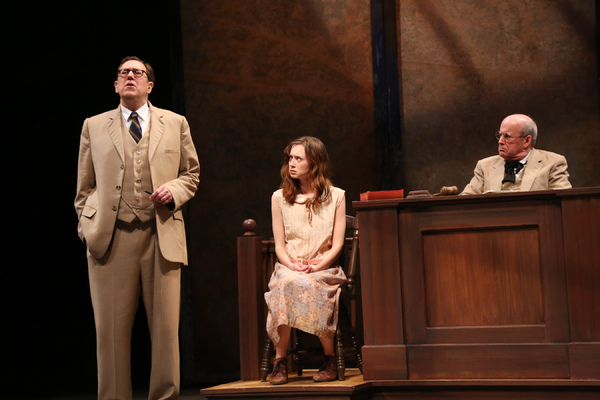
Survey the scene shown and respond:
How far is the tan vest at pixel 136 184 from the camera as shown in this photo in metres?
3.64

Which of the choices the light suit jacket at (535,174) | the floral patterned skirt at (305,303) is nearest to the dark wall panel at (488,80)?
the light suit jacket at (535,174)

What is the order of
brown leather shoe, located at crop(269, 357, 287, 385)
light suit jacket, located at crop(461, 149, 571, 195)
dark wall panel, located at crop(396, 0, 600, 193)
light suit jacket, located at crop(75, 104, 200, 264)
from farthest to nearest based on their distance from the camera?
1. dark wall panel, located at crop(396, 0, 600, 193)
2. light suit jacket, located at crop(461, 149, 571, 195)
3. light suit jacket, located at crop(75, 104, 200, 264)
4. brown leather shoe, located at crop(269, 357, 287, 385)

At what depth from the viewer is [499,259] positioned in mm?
3326

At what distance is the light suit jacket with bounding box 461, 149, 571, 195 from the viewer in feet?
13.3

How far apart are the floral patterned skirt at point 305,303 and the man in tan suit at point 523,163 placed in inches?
41.0

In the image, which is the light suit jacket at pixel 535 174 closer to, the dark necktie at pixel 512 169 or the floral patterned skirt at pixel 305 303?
the dark necktie at pixel 512 169

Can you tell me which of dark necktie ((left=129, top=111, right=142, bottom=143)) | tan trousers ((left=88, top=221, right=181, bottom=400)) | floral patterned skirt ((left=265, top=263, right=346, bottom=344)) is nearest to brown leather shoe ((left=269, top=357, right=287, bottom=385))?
floral patterned skirt ((left=265, top=263, right=346, bottom=344))

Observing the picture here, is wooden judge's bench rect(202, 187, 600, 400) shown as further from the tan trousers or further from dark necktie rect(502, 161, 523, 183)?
dark necktie rect(502, 161, 523, 183)

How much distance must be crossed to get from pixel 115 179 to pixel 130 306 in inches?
24.3

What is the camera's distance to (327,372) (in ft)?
11.6

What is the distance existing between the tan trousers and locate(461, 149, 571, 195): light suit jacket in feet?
5.48

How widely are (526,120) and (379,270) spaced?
1.34 metres

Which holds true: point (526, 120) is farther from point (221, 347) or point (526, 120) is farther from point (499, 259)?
point (221, 347)

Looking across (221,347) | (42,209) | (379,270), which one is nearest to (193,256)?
(221,347)
